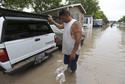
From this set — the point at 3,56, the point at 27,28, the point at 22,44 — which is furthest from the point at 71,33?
the point at 27,28

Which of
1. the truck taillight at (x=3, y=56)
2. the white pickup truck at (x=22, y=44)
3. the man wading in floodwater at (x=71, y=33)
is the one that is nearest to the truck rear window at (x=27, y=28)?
the white pickup truck at (x=22, y=44)

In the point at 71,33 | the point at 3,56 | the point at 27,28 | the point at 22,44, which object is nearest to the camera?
the point at 3,56

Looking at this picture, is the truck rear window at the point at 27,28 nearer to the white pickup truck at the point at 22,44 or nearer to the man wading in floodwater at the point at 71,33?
the white pickup truck at the point at 22,44

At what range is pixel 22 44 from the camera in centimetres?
193

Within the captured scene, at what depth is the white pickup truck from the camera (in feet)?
5.46

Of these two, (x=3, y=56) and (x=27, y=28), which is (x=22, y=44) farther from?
(x=27, y=28)

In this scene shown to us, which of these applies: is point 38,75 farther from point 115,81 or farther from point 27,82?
point 115,81

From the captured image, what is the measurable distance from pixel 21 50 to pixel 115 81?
8.59 ft

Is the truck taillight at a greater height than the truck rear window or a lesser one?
lesser

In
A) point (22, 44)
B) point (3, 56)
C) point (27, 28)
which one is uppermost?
point (27, 28)

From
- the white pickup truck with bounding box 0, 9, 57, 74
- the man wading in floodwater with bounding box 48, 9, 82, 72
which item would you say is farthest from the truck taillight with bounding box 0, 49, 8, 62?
the man wading in floodwater with bounding box 48, 9, 82, 72

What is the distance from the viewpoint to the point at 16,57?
187cm

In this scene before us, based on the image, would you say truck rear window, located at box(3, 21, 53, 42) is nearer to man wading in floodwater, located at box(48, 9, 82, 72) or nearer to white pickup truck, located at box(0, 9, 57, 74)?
white pickup truck, located at box(0, 9, 57, 74)

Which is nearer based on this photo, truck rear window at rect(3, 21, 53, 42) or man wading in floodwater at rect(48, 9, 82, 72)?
man wading in floodwater at rect(48, 9, 82, 72)
